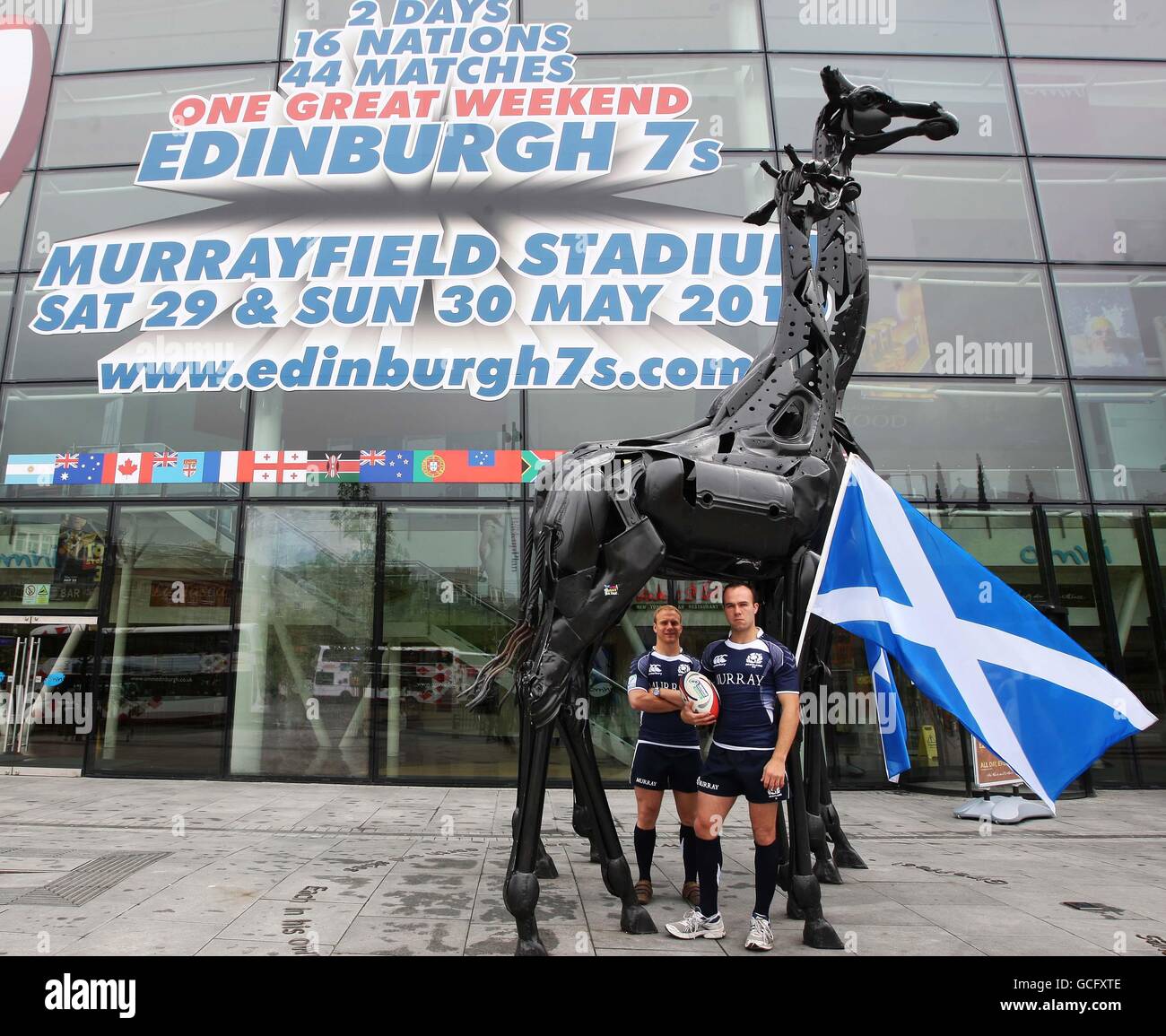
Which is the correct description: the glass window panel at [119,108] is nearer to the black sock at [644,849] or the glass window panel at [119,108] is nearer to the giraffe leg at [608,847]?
the giraffe leg at [608,847]

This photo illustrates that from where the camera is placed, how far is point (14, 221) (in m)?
12.0

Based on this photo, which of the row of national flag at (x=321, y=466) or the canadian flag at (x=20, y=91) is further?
the canadian flag at (x=20, y=91)

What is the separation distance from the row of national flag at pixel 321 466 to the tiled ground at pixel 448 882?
13.8ft

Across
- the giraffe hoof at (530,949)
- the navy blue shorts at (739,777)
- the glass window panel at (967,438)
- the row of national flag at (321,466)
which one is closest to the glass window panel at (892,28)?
the glass window panel at (967,438)

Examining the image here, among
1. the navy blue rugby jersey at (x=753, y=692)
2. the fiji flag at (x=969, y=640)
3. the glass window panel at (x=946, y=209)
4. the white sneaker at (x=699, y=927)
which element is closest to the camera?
the navy blue rugby jersey at (x=753, y=692)

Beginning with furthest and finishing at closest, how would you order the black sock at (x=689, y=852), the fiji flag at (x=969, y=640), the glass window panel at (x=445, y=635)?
the glass window panel at (x=445, y=635) → the black sock at (x=689, y=852) → the fiji flag at (x=969, y=640)

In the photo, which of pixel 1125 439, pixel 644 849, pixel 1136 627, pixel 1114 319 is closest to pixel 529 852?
pixel 644 849

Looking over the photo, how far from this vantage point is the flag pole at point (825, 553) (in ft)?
16.0

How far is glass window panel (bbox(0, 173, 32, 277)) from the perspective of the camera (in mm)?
11859

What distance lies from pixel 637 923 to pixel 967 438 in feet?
29.5

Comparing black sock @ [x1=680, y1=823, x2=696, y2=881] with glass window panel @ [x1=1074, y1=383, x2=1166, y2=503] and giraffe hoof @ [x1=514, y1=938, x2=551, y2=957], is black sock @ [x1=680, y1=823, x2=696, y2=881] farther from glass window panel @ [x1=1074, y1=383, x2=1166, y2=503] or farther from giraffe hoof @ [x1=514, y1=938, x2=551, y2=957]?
glass window panel @ [x1=1074, y1=383, x2=1166, y2=503]

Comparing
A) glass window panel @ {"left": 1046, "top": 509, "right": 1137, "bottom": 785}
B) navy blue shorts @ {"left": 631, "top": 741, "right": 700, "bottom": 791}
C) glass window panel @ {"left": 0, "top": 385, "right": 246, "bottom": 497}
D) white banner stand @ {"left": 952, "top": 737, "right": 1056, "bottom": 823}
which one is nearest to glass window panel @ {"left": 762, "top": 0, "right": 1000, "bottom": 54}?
glass window panel @ {"left": 1046, "top": 509, "right": 1137, "bottom": 785}

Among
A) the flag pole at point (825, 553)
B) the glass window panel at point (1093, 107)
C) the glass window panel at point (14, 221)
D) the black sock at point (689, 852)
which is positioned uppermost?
the glass window panel at point (1093, 107)

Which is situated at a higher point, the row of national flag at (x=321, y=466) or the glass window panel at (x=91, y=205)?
the glass window panel at (x=91, y=205)
